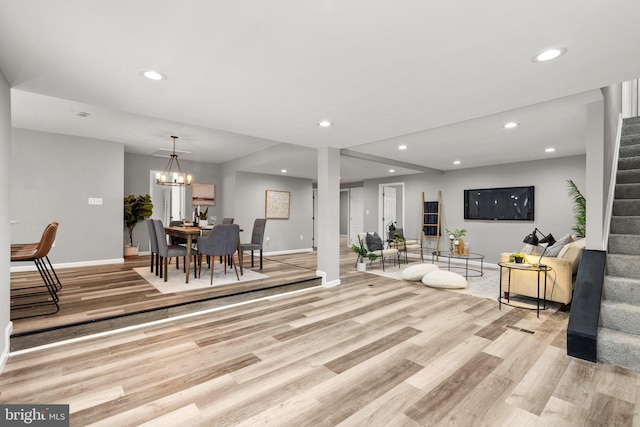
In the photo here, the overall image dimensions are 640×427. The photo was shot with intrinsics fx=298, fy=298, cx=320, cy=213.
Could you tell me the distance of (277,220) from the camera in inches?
329

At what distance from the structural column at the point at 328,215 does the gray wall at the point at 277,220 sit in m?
3.41

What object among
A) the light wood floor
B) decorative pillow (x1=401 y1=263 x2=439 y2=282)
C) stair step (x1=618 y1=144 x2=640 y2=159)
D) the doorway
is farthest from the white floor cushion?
the doorway

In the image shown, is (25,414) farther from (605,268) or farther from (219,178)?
(219,178)

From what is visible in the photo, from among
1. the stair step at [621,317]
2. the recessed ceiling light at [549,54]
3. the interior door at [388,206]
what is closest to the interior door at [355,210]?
the interior door at [388,206]

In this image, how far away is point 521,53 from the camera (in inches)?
77.7

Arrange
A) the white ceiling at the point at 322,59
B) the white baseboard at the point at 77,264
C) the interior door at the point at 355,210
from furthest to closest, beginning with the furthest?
the interior door at the point at 355,210
the white baseboard at the point at 77,264
the white ceiling at the point at 322,59

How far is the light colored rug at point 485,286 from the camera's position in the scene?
12.9ft

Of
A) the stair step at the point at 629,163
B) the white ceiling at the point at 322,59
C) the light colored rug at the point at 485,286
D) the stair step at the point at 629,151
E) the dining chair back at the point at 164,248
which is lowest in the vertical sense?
the light colored rug at the point at 485,286

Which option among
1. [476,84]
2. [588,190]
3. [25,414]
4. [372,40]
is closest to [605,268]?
[588,190]

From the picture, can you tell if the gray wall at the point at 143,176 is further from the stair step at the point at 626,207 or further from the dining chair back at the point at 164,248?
the stair step at the point at 626,207

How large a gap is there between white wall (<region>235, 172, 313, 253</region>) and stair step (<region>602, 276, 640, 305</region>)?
6666 millimetres

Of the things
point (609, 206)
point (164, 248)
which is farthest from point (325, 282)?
point (609, 206)

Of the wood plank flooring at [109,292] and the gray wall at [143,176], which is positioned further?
the gray wall at [143,176]

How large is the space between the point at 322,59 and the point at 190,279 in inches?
149
